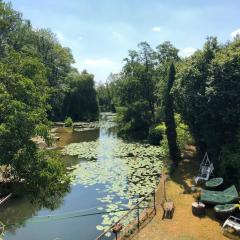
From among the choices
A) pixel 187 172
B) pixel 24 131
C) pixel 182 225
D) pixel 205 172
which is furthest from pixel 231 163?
pixel 24 131

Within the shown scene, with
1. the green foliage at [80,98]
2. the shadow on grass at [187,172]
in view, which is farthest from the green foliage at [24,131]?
the green foliage at [80,98]

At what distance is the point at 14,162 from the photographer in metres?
10.9

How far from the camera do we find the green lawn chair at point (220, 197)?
1569cm

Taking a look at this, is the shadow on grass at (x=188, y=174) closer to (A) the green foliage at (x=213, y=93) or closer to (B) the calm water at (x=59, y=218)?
(A) the green foliage at (x=213, y=93)

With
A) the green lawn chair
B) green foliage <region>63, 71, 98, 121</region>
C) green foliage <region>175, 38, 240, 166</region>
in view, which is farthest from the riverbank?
green foliage <region>63, 71, 98, 121</region>

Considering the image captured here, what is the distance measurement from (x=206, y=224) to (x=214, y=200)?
1.67 metres

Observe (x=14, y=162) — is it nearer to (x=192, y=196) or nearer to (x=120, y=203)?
(x=120, y=203)

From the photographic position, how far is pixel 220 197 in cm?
1616

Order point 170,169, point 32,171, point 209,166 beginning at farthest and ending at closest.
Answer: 1. point 170,169
2. point 209,166
3. point 32,171

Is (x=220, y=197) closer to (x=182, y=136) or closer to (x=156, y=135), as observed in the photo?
(x=182, y=136)

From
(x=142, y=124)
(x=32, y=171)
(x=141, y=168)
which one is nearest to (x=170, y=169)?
(x=141, y=168)

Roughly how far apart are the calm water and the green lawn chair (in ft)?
16.8

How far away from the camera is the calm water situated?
51.5 feet

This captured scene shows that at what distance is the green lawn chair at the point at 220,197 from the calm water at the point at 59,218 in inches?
202
